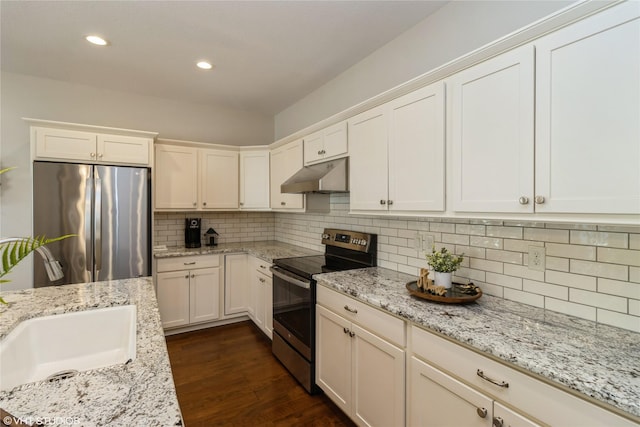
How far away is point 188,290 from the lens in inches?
135

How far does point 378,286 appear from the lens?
195 centimetres

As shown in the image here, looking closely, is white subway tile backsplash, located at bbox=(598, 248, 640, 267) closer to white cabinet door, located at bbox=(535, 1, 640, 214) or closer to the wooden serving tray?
white cabinet door, located at bbox=(535, 1, 640, 214)

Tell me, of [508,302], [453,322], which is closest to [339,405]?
[453,322]

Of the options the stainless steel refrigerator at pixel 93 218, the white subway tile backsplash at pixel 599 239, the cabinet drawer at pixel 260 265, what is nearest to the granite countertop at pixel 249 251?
the cabinet drawer at pixel 260 265

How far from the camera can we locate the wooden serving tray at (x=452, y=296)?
1.56m

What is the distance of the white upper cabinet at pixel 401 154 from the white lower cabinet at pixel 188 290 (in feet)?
6.88

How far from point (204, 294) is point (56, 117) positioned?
2.50 meters

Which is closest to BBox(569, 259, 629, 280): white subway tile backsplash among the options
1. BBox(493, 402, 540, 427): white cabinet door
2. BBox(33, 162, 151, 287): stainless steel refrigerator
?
BBox(493, 402, 540, 427): white cabinet door

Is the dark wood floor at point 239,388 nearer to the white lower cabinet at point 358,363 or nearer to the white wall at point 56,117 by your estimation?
the white lower cabinet at point 358,363

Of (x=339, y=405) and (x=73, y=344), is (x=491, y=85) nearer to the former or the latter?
(x=339, y=405)

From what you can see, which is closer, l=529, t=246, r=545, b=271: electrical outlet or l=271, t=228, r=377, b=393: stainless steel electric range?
l=529, t=246, r=545, b=271: electrical outlet

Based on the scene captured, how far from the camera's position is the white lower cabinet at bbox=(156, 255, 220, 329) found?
3311mm

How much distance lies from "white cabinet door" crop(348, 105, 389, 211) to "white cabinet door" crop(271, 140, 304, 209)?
924 mm

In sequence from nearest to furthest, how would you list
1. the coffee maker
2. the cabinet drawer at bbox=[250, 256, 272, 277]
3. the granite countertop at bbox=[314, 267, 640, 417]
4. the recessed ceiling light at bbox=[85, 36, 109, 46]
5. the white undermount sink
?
the granite countertop at bbox=[314, 267, 640, 417], the white undermount sink, the recessed ceiling light at bbox=[85, 36, 109, 46], the cabinet drawer at bbox=[250, 256, 272, 277], the coffee maker
